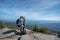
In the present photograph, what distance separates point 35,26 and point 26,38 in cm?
219

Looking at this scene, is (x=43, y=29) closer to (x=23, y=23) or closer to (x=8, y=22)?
(x=23, y=23)

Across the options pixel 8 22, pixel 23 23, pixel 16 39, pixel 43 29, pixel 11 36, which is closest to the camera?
A: pixel 16 39

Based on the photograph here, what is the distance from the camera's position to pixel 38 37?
6.86 meters

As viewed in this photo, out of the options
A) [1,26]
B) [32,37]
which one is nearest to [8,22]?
[1,26]

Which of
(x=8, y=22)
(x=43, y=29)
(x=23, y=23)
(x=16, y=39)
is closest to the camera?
(x=16, y=39)

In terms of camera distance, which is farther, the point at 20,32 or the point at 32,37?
the point at 20,32

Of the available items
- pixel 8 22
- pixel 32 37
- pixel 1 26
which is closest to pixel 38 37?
pixel 32 37

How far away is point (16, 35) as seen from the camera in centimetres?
712

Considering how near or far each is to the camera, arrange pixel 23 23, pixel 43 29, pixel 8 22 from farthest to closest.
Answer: pixel 8 22, pixel 43 29, pixel 23 23

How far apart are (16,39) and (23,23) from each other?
48.9 inches

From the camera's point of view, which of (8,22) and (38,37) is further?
(8,22)

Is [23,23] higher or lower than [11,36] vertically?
higher

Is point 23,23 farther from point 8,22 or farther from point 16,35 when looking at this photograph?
point 8,22

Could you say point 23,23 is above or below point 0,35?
above
